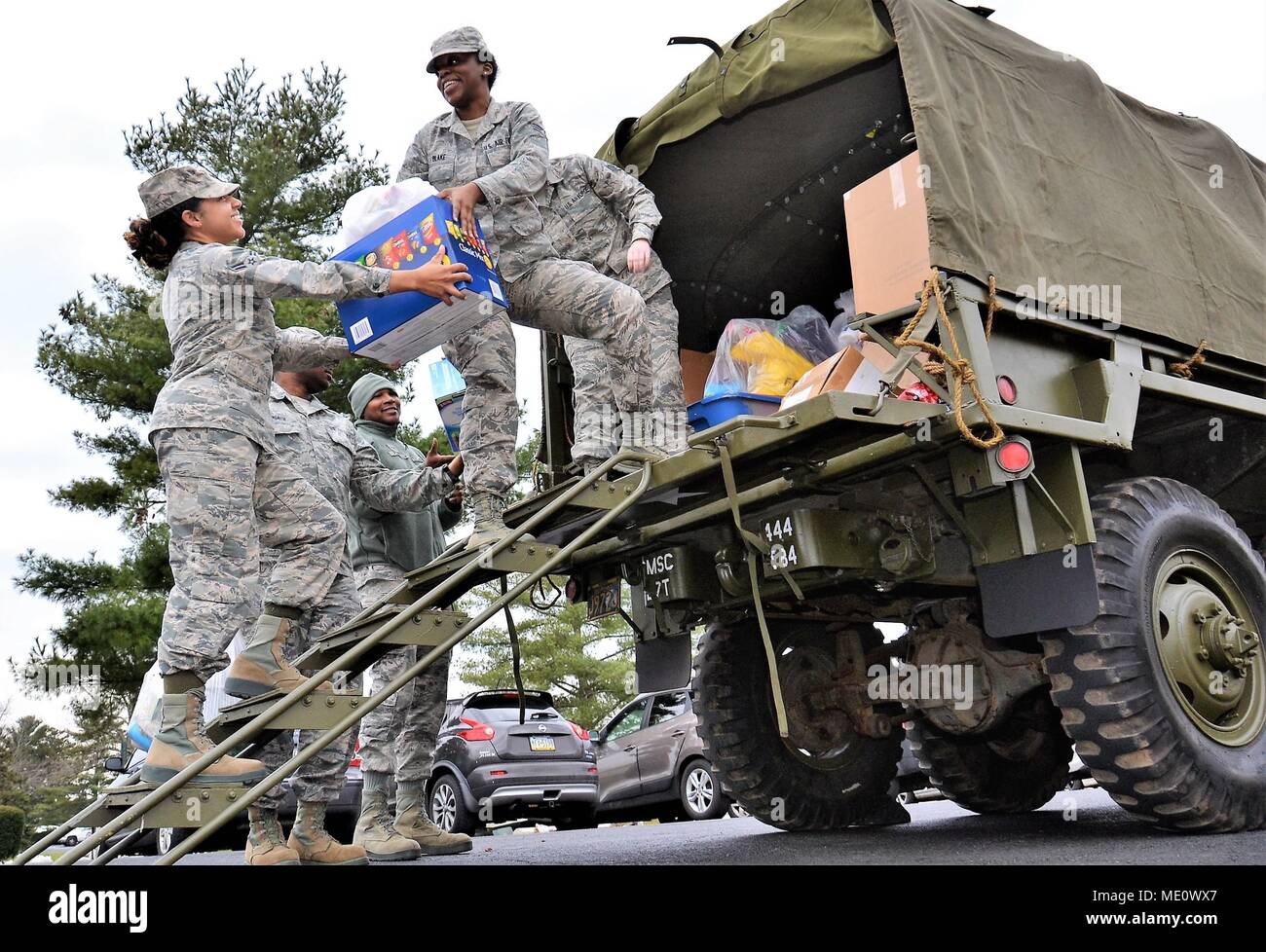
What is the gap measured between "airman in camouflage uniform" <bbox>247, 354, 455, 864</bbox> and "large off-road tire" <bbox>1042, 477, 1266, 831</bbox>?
292 centimetres

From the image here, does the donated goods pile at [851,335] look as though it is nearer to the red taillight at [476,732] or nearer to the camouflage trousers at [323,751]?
the camouflage trousers at [323,751]

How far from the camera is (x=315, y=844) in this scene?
4840 millimetres

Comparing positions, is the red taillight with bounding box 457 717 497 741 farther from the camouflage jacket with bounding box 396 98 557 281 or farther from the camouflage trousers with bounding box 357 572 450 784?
the camouflage jacket with bounding box 396 98 557 281

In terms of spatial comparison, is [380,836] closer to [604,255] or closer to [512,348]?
[512,348]

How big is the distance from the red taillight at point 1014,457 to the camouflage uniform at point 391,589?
283 centimetres

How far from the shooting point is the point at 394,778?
5.59 metres

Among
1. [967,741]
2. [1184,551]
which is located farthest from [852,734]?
[1184,551]

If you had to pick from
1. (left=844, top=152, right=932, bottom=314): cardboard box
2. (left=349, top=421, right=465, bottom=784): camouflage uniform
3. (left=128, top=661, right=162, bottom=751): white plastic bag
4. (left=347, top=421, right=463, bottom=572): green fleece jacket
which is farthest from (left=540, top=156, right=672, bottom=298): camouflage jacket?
(left=128, top=661, right=162, bottom=751): white plastic bag

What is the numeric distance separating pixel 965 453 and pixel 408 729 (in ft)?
10.1

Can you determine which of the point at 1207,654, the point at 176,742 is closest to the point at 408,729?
the point at 176,742

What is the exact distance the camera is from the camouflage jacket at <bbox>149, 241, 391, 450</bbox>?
3855mm

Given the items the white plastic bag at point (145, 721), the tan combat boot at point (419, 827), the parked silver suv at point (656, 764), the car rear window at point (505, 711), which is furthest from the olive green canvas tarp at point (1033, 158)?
the car rear window at point (505, 711)
